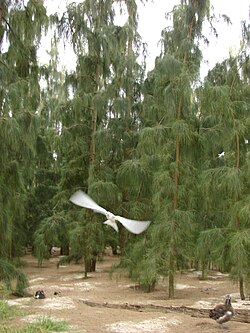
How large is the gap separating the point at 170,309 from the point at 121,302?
1378 millimetres

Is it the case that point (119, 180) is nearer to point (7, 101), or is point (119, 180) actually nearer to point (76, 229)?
A: point (76, 229)

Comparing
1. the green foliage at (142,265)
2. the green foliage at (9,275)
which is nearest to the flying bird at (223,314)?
the green foliage at (142,265)

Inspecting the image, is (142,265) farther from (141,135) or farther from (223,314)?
(223,314)

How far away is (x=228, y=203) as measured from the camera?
33.8ft

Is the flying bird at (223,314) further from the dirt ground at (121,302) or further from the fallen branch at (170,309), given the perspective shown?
the fallen branch at (170,309)

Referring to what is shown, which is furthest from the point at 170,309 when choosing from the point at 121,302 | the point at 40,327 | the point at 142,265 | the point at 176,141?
the point at 176,141

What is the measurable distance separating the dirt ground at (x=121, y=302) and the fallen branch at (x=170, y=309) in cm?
3

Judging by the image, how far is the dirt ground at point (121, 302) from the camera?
632 cm

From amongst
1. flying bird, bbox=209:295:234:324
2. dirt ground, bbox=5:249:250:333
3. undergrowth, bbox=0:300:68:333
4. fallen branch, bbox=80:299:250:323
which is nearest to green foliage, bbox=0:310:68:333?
undergrowth, bbox=0:300:68:333

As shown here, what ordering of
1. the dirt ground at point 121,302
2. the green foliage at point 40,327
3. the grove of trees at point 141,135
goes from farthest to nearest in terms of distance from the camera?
1. the grove of trees at point 141,135
2. the dirt ground at point 121,302
3. the green foliage at point 40,327

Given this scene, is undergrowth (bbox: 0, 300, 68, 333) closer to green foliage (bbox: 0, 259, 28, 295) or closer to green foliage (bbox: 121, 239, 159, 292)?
green foliage (bbox: 0, 259, 28, 295)

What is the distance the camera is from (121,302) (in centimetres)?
880

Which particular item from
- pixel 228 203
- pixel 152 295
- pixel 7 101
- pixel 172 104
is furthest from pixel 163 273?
pixel 7 101

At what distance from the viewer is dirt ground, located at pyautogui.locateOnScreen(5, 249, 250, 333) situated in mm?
6315
